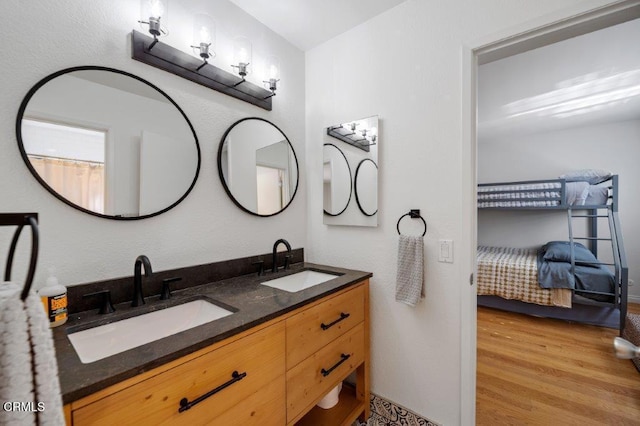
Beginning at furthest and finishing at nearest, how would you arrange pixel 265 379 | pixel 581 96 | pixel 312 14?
pixel 581 96 → pixel 312 14 → pixel 265 379

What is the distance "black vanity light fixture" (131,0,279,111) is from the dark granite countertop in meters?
1.09

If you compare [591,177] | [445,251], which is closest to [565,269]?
[591,177]

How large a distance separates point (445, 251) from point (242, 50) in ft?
5.28

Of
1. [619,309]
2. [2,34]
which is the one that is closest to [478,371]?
[619,309]

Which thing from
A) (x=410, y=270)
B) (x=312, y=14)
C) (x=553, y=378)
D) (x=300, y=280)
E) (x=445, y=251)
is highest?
(x=312, y=14)

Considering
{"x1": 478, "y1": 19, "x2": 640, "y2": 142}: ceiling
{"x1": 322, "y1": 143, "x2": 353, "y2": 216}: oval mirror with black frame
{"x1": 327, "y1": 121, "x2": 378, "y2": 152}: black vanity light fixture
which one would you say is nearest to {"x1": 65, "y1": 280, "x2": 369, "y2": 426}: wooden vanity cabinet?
{"x1": 322, "y1": 143, "x2": 353, "y2": 216}: oval mirror with black frame

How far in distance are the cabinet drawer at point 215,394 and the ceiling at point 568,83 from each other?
283cm

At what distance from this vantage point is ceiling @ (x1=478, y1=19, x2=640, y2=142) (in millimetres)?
2068

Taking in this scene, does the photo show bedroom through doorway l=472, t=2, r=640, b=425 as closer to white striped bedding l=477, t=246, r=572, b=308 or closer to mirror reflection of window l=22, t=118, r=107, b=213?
white striped bedding l=477, t=246, r=572, b=308

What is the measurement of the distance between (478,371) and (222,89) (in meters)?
2.76

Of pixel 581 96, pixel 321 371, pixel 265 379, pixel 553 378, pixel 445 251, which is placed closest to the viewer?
pixel 265 379

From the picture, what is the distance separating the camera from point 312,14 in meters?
1.69

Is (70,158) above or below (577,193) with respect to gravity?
below

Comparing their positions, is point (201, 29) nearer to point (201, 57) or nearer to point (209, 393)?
point (201, 57)
